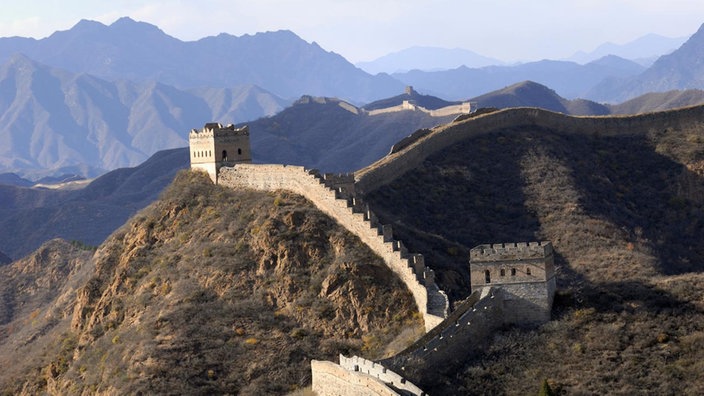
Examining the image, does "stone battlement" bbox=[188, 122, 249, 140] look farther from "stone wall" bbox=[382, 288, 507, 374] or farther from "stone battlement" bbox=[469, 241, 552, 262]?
"stone wall" bbox=[382, 288, 507, 374]

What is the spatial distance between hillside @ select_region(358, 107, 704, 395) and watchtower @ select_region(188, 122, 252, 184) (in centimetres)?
667

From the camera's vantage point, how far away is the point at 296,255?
54.2m

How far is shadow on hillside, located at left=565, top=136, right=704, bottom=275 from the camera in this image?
67750mm

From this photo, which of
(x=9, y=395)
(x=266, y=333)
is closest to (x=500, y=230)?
(x=266, y=333)

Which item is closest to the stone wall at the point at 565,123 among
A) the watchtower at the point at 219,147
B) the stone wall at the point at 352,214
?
the watchtower at the point at 219,147

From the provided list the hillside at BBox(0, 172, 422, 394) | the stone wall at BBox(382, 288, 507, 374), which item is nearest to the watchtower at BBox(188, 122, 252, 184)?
the hillside at BBox(0, 172, 422, 394)

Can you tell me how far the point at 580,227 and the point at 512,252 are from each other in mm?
26562

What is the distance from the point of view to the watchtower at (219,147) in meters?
67.1

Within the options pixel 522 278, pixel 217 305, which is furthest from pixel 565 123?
pixel 522 278

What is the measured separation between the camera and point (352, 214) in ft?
177

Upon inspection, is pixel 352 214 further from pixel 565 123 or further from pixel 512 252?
pixel 565 123

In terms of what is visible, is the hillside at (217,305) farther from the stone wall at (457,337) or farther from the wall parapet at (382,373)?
the wall parapet at (382,373)

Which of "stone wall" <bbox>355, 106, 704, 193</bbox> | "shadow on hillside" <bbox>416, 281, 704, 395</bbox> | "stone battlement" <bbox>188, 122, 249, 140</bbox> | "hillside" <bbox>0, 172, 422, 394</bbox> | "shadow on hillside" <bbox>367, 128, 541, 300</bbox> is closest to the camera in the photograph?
"shadow on hillside" <bbox>416, 281, 704, 395</bbox>

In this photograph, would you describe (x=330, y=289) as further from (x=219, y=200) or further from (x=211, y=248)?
(x=219, y=200)
